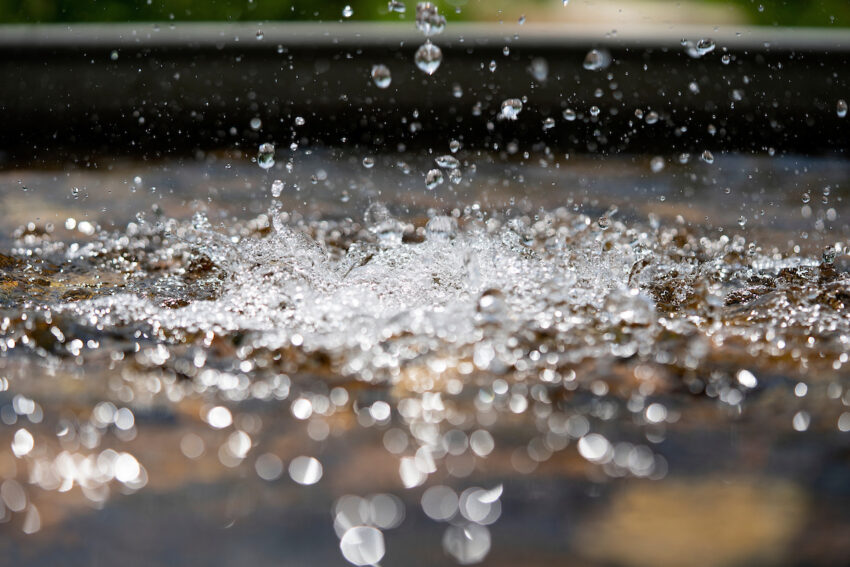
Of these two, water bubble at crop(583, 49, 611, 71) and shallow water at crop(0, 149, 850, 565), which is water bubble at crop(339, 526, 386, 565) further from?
water bubble at crop(583, 49, 611, 71)

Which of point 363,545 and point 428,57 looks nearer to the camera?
point 363,545

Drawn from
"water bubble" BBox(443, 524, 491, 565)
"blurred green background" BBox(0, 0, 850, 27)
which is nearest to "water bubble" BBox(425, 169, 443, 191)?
"water bubble" BBox(443, 524, 491, 565)

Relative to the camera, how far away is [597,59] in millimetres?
3129

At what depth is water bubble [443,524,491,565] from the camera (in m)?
0.84

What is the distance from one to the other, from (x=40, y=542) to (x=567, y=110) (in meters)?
2.72

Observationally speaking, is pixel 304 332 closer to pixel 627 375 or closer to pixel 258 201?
pixel 627 375

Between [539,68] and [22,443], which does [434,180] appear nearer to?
[539,68]

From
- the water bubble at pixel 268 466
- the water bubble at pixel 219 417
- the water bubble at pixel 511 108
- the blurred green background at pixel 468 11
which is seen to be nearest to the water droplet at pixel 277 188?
the water bubble at pixel 511 108

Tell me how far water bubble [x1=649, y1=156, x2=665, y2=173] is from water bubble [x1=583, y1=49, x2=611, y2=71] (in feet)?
1.27

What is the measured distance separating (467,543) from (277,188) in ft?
6.17

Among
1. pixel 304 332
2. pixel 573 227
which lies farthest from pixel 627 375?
pixel 573 227

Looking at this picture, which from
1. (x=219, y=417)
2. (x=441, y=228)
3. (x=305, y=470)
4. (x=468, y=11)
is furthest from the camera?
(x=468, y=11)

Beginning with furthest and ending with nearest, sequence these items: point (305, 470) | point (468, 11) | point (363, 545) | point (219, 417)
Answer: point (468, 11), point (219, 417), point (305, 470), point (363, 545)

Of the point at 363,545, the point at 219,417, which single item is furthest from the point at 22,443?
the point at 363,545
